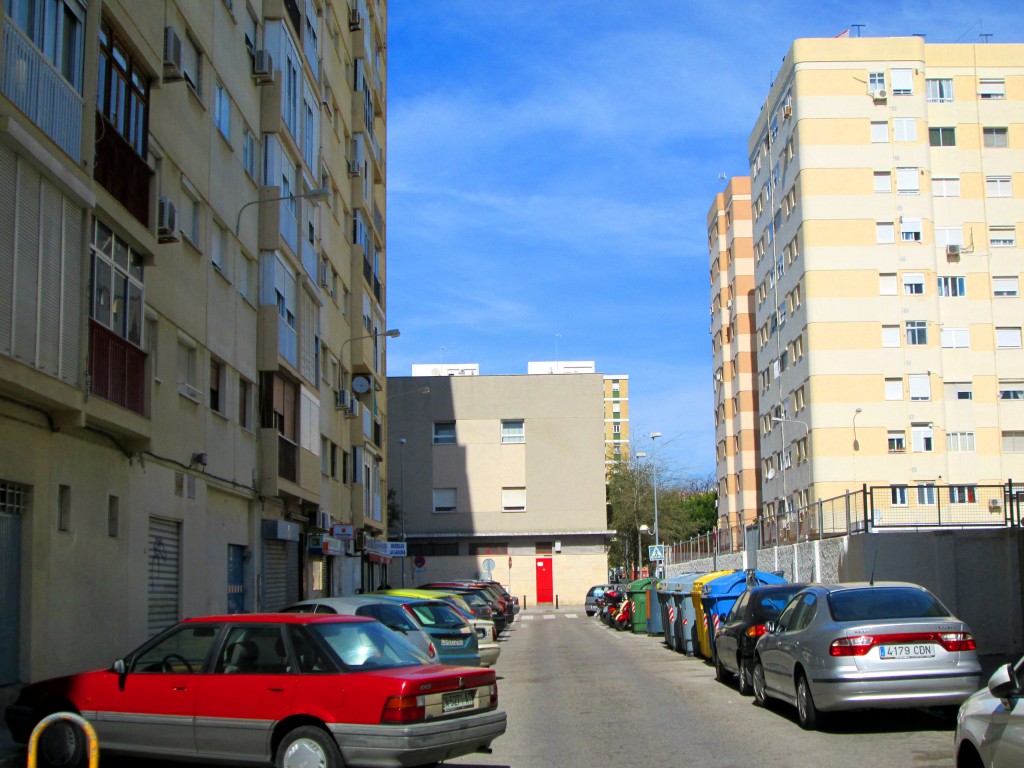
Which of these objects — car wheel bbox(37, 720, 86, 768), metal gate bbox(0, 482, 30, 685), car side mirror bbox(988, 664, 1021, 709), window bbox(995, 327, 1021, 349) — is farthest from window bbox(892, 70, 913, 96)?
car wheel bbox(37, 720, 86, 768)

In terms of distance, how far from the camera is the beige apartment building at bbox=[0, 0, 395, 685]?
13.3 m

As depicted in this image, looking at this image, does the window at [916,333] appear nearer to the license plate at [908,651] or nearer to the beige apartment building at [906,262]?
the beige apartment building at [906,262]

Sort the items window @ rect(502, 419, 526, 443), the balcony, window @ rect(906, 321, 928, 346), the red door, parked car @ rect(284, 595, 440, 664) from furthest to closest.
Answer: window @ rect(502, 419, 526, 443), the red door, window @ rect(906, 321, 928, 346), the balcony, parked car @ rect(284, 595, 440, 664)

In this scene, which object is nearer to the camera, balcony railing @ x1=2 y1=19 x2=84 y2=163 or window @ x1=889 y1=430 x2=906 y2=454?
balcony railing @ x1=2 y1=19 x2=84 y2=163

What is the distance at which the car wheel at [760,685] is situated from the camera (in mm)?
14328

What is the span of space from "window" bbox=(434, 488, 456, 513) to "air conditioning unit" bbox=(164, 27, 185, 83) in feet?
158

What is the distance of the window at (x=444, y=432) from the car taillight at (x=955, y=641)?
55399mm

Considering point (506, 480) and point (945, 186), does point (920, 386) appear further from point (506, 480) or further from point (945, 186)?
point (506, 480)

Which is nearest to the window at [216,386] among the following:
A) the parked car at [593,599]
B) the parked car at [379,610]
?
the parked car at [379,610]

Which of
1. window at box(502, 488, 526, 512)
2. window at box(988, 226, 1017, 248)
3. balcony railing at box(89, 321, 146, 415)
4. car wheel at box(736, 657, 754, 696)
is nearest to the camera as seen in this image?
balcony railing at box(89, 321, 146, 415)

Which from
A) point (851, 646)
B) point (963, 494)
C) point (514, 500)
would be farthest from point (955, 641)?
point (514, 500)

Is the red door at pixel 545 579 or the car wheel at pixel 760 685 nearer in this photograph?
the car wheel at pixel 760 685

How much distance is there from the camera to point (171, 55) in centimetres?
1878

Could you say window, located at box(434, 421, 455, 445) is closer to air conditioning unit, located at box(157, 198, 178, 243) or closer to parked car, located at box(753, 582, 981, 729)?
air conditioning unit, located at box(157, 198, 178, 243)
